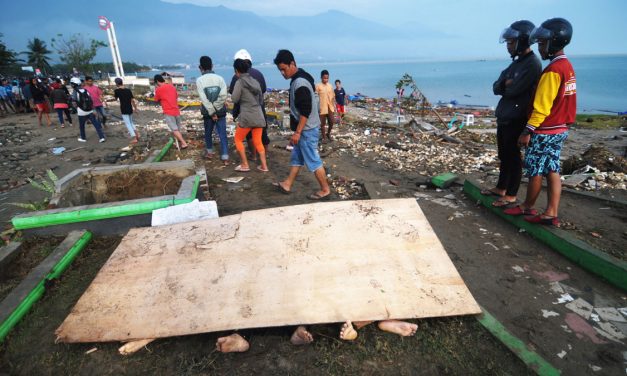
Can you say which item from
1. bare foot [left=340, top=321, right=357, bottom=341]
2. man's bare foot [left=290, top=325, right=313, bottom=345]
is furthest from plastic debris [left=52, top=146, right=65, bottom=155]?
bare foot [left=340, top=321, right=357, bottom=341]

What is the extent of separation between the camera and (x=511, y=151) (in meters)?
3.65

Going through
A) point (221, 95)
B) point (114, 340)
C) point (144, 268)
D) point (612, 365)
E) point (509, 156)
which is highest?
point (221, 95)

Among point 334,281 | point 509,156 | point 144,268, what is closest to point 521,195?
point 509,156

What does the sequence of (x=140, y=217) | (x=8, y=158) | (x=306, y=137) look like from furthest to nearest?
(x=8, y=158) → (x=306, y=137) → (x=140, y=217)

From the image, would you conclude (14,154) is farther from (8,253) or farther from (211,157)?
(8,253)

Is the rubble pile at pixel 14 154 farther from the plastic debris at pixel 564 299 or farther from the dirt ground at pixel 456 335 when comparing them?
the plastic debris at pixel 564 299

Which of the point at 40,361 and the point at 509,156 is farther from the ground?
the point at 509,156

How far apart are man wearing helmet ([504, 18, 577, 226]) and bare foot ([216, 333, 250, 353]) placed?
327cm

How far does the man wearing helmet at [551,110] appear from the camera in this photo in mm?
2885

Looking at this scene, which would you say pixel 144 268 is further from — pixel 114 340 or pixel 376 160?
pixel 376 160

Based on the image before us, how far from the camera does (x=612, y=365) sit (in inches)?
76.6

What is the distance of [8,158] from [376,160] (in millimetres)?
9210

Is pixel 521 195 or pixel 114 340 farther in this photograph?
pixel 521 195

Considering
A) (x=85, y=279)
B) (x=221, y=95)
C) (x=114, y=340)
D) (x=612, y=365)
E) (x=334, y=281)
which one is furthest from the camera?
(x=221, y=95)
